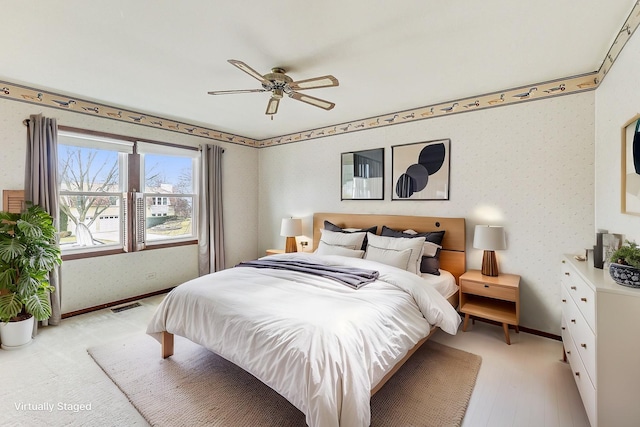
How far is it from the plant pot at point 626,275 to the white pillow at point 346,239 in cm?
224

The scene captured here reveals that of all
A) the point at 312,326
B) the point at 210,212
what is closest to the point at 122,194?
the point at 210,212

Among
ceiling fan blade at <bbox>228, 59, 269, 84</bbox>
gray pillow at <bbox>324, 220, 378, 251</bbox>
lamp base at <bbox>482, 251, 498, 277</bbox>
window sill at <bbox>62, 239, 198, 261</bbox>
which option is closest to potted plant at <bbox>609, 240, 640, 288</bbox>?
lamp base at <bbox>482, 251, 498, 277</bbox>

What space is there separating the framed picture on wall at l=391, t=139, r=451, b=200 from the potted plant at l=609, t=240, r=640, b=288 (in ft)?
6.03

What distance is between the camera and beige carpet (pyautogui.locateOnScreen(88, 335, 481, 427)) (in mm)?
1775

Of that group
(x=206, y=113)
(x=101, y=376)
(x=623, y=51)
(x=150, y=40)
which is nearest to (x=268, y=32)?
(x=150, y=40)

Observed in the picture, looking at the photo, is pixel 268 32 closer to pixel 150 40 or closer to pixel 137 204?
pixel 150 40

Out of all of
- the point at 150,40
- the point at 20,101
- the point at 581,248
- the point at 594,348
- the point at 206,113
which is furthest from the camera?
the point at 206,113

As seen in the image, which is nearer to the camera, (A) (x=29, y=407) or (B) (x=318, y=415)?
(B) (x=318, y=415)

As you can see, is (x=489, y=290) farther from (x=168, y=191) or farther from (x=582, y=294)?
(x=168, y=191)

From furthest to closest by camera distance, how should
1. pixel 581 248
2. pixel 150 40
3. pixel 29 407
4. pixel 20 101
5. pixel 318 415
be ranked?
pixel 20 101 → pixel 581 248 → pixel 150 40 → pixel 29 407 → pixel 318 415

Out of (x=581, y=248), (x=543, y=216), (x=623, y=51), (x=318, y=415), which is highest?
(x=623, y=51)

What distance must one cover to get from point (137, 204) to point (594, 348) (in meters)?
4.64

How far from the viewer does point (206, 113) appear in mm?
3740

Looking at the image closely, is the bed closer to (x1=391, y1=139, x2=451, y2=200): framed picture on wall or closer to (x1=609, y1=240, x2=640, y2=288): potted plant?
(x1=391, y1=139, x2=451, y2=200): framed picture on wall
